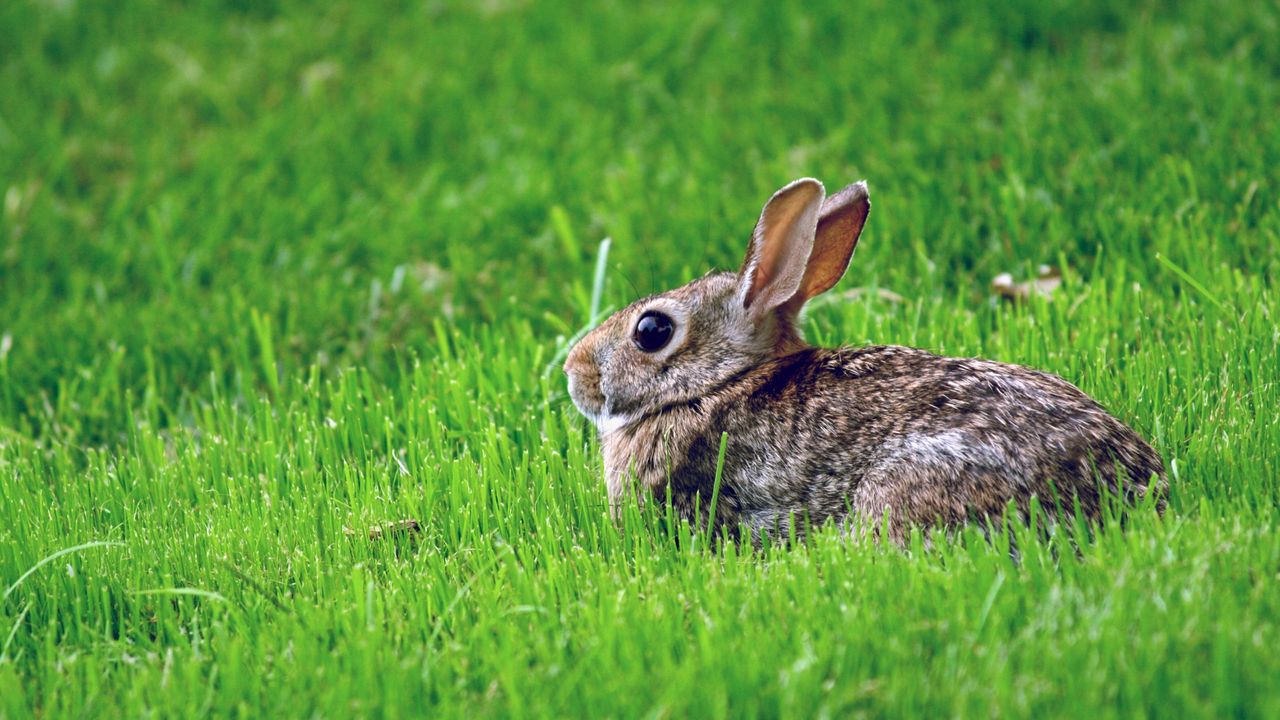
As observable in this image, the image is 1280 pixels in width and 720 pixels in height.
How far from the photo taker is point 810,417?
13.5ft

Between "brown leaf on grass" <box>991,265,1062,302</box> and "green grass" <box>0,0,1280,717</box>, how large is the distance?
0.37 feet

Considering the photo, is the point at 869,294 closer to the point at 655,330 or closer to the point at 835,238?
the point at 835,238

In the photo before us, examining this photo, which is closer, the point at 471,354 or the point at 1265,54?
the point at 471,354

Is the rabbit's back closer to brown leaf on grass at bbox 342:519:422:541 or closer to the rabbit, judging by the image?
the rabbit

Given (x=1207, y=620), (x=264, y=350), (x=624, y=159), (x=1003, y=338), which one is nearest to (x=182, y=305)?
(x=264, y=350)

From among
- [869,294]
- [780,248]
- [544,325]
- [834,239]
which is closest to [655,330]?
[780,248]

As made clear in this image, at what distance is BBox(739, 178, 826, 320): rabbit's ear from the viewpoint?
428 centimetres

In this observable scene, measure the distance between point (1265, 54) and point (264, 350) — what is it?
17.8 feet

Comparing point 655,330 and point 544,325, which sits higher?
point 655,330

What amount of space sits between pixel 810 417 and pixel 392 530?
4.61 ft

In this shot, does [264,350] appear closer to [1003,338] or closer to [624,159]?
[624,159]

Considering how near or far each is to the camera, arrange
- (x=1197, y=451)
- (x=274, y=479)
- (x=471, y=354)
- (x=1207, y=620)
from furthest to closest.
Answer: (x=471, y=354)
(x=274, y=479)
(x=1197, y=451)
(x=1207, y=620)

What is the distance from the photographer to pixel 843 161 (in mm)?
6855

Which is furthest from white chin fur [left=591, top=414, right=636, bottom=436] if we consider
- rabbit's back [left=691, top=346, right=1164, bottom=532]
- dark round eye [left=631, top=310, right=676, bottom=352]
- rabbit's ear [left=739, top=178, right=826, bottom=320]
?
rabbit's ear [left=739, top=178, right=826, bottom=320]
